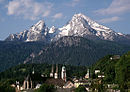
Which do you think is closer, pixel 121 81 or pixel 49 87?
pixel 121 81

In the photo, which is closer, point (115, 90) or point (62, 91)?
point (115, 90)

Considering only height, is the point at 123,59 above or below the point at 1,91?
above

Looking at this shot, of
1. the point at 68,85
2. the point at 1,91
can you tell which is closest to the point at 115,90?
the point at 1,91

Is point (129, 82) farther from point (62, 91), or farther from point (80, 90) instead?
point (62, 91)

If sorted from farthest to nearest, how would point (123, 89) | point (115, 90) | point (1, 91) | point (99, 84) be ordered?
1. point (115, 90)
2. point (1, 91)
3. point (123, 89)
4. point (99, 84)

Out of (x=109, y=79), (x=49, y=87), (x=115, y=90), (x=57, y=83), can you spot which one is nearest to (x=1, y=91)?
(x=49, y=87)

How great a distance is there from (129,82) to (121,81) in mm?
11854

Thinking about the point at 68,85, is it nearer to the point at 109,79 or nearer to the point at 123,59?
the point at 109,79

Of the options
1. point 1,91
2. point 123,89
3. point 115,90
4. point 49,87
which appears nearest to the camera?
point 123,89

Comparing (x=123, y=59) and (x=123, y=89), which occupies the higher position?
(x=123, y=59)

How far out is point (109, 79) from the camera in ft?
561

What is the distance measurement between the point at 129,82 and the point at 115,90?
31.7 meters

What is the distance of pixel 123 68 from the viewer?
110562mm

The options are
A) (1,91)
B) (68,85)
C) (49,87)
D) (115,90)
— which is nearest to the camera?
(1,91)
